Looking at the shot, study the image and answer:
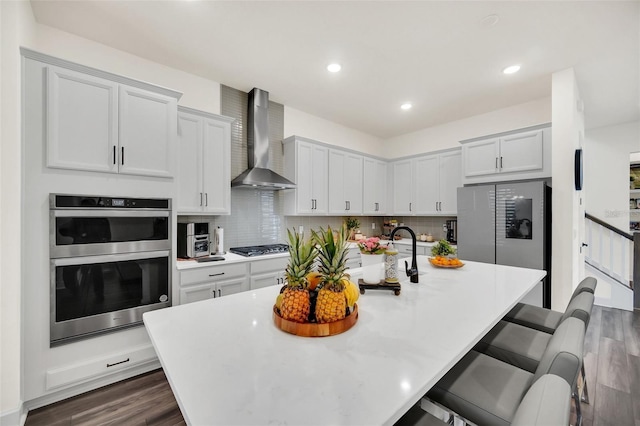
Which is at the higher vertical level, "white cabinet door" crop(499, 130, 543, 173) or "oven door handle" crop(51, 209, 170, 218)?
"white cabinet door" crop(499, 130, 543, 173)

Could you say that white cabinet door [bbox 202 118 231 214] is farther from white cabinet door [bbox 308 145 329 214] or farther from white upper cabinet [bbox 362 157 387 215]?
white upper cabinet [bbox 362 157 387 215]

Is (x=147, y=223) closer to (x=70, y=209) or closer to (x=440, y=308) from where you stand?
(x=70, y=209)

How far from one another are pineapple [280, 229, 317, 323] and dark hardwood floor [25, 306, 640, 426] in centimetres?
142

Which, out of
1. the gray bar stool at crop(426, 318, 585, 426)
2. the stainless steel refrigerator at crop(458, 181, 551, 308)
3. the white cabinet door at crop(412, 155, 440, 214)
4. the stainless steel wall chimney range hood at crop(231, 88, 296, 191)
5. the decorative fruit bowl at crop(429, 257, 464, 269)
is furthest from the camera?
the white cabinet door at crop(412, 155, 440, 214)

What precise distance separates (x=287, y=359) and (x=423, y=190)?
4.24 meters

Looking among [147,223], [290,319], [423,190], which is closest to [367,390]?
[290,319]

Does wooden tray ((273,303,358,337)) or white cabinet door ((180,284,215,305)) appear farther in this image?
white cabinet door ((180,284,215,305))

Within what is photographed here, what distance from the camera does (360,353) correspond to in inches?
36.4

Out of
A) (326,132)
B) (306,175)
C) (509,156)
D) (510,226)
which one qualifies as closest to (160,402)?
(306,175)

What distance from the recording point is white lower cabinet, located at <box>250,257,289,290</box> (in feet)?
9.64

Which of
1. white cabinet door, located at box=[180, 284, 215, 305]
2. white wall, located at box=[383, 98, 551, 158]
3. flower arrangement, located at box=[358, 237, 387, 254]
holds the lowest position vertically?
white cabinet door, located at box=[180, 284, 215, 305]

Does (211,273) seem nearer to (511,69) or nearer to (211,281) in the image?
(211,281)

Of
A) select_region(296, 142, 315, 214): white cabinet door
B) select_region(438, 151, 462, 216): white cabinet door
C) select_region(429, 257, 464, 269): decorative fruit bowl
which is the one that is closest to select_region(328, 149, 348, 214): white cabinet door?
select_region(296, 142, 315, 214): white cabinet door
